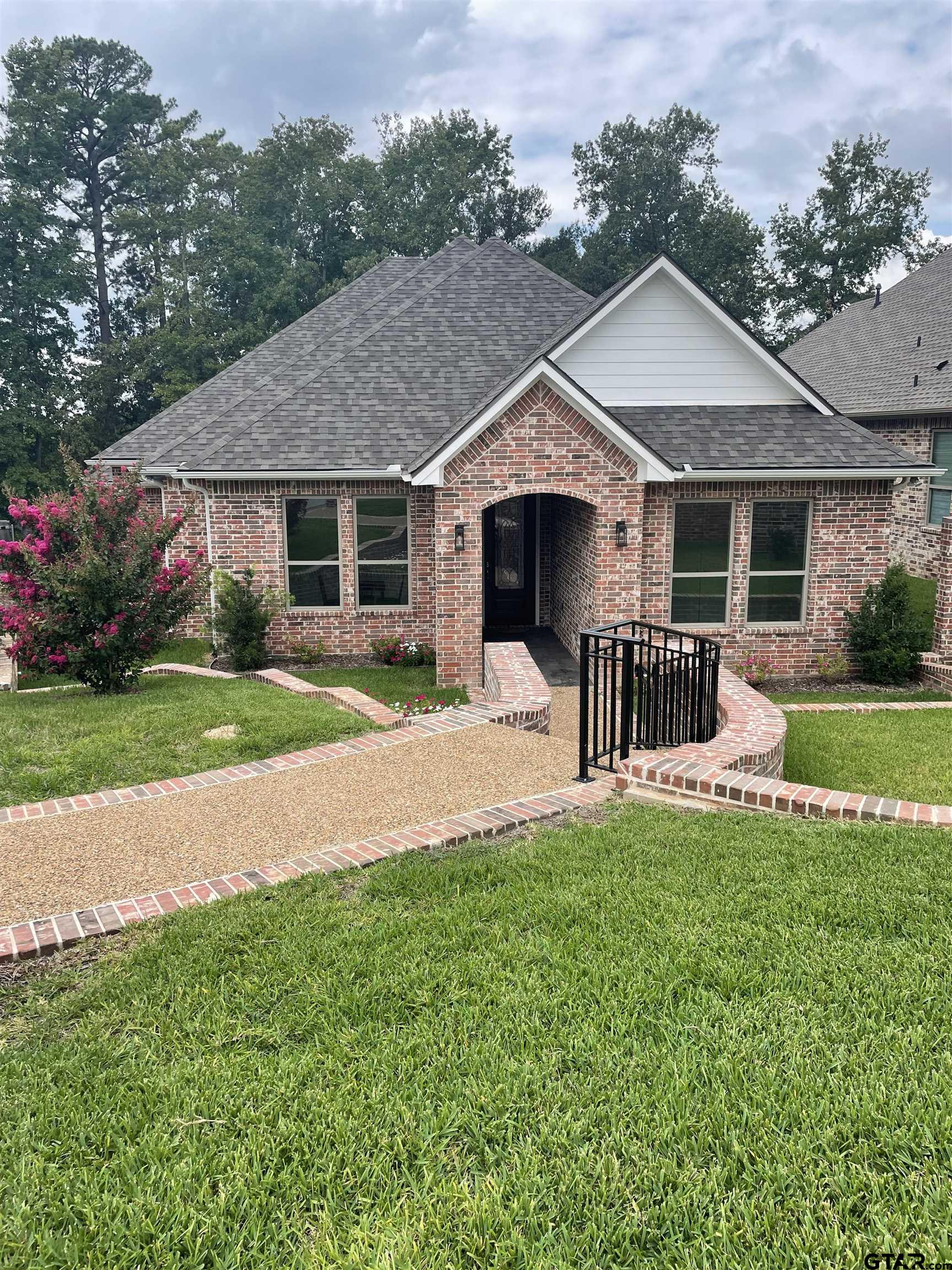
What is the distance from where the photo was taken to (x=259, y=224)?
137ft

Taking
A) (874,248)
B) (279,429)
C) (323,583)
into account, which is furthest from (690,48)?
(874,248)

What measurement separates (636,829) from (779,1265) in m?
3.51

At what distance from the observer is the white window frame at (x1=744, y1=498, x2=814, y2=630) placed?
14000mm

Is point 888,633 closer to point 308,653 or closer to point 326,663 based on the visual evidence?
point 326,663

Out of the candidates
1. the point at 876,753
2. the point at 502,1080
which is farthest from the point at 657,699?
the point at 502,1080

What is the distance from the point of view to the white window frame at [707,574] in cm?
1388

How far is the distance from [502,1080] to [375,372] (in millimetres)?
14369

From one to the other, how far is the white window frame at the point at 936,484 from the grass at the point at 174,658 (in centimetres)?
1623

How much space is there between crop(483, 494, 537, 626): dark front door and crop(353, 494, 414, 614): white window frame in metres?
2.16

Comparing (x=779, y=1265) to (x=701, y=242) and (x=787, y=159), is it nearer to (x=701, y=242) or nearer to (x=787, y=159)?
(x=701, y=242)

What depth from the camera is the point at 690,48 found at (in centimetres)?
1462

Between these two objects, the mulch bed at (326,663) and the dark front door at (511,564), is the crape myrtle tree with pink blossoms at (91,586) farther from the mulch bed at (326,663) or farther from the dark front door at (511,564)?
the dark front door at (511,564)

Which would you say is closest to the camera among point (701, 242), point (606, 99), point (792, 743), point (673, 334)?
point (792, 743)

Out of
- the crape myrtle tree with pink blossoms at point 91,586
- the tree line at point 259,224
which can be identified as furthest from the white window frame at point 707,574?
the tree line at point 259,224
